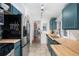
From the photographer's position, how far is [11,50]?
2539 millimetres

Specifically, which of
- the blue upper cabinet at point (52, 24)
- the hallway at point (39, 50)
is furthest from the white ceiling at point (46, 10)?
the hallway at point (39, 50)

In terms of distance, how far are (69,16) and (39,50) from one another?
31.5 inches

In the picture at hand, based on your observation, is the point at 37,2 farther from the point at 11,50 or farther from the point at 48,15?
the point at 11,50

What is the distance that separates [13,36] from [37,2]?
0.82m

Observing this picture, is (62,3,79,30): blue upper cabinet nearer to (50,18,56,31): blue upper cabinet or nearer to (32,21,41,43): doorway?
(50,18,56,31): blue upper cabinet

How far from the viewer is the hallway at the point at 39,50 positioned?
2.43 metres

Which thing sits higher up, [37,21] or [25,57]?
[37,21]

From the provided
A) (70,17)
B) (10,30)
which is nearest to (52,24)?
(70,17)

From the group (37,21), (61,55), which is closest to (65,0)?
(37,21)

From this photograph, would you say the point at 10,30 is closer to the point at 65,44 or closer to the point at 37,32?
the point at 37,32

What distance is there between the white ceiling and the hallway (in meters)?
0.47

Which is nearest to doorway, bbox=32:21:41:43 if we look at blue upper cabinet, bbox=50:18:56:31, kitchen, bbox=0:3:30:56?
blue upper cabinet, bbox=50:18:56:31

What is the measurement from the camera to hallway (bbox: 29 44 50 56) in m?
2.43

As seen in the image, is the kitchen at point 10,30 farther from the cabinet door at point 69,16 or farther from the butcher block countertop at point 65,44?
the cabinet door at point 69,16
